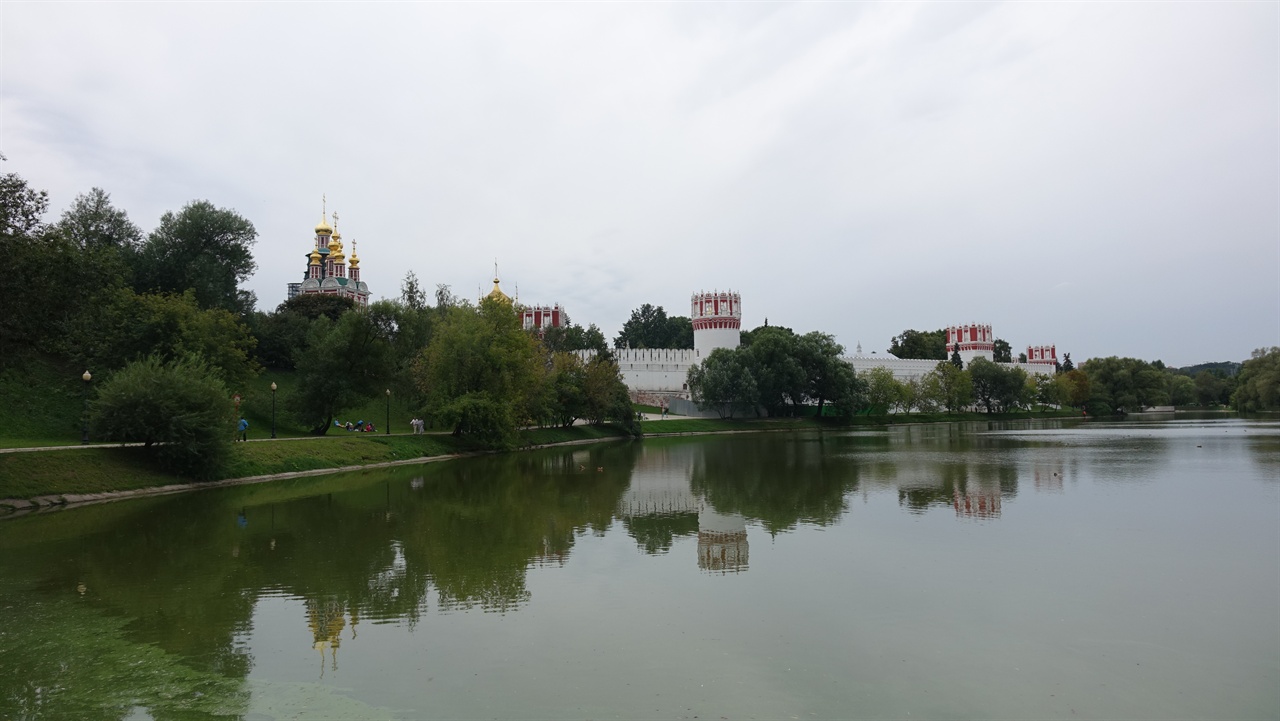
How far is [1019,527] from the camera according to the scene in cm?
1367

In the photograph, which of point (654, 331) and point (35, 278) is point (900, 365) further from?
point (35, 278)

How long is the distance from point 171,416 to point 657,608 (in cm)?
1735

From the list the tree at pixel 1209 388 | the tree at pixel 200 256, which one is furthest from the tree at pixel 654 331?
the tree at pixel 1209 388

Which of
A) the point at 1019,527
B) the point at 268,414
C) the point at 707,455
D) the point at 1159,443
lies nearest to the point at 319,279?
the point at 268,414

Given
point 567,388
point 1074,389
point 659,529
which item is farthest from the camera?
point 1074,389

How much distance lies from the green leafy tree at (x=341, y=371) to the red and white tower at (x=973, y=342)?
250ft

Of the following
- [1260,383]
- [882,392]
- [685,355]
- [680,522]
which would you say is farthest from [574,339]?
[1260,383]

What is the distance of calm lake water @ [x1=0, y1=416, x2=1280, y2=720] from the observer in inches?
246

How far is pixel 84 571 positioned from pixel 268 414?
87.9 feet

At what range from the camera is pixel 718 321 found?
74.4 metres

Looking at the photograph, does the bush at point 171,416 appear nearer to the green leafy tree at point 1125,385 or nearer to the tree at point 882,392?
the tree at point 882,392

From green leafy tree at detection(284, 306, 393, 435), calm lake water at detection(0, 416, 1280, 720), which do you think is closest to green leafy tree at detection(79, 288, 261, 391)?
green leafy tree at detection(284, 306, 393, 435)

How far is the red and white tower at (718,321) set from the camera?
74500mm

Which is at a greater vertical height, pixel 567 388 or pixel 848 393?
pixel 567 388
